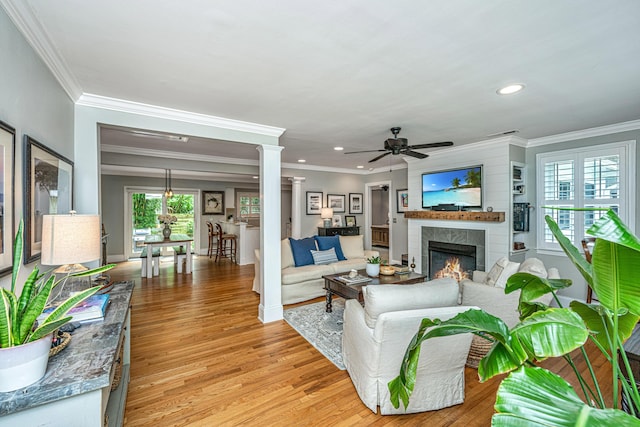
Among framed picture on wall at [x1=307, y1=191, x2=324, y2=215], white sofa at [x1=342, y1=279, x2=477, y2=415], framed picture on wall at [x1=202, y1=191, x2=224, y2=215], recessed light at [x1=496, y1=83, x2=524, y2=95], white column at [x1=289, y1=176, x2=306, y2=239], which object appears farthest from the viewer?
framed picture on wall at [x1=202, y1=191, x2=224, y2=215]

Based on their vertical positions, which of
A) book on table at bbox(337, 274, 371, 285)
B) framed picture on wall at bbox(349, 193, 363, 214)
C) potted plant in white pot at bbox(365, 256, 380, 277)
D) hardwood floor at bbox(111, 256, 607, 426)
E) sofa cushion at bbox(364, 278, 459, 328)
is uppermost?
framed picture on wall at bbox(349, 193, 363, 214)

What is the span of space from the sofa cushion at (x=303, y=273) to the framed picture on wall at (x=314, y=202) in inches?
93.0

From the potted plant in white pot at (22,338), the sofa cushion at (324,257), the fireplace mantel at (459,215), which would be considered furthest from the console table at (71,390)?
the fireplace mantel at (459,215)

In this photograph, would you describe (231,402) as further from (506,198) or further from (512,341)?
(506,198)

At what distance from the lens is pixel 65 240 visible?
1479mm

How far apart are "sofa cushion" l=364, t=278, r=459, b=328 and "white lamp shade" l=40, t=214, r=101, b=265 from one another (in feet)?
5.64

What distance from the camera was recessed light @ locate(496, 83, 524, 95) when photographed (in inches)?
93.9

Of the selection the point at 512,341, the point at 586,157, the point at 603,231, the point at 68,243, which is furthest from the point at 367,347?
the point at 586,157

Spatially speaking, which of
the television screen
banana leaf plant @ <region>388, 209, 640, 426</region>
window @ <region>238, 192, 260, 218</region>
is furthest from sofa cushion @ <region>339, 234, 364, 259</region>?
window @ <region>238, 192, 260, 218</region>

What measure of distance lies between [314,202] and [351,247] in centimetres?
189

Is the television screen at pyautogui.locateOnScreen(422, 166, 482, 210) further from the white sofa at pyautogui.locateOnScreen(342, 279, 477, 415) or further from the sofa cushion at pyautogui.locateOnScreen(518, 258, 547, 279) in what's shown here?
the white sofa at pyautogui.locateOnScreen(342, 279, 477, 415)

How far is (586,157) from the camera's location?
3.86 metres

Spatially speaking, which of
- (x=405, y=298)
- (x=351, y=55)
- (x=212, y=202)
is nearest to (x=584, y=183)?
(x=405, y=298)

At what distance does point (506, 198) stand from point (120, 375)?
4844 mm
